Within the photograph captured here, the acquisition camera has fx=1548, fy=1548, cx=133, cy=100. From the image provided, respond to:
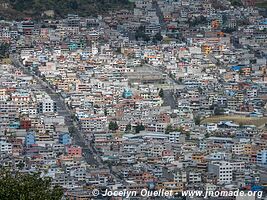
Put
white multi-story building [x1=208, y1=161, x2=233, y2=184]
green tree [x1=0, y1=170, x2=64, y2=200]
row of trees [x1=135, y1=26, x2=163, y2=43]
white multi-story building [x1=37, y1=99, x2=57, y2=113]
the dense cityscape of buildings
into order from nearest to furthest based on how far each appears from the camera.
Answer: green tree [x1=0, y1=170, x2=64, y2=200] < white multi-story building [x1=208, y1=161, x2=233, y2=184] < the dense cityscape of buildings < white multi-story building [x1=37, y1=99, x2=57, y2=113] < row of trees [x1=135, y1=26, x2=163, y2=43]

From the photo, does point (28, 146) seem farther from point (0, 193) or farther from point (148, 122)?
point (0, 193)

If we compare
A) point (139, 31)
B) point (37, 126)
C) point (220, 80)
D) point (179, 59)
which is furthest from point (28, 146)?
point (139, 31)

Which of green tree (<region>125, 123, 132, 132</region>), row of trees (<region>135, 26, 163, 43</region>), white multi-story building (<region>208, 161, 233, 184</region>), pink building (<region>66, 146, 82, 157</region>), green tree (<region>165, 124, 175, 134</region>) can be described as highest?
white multi-story building (<region>208, 161, 233, 184</region>)

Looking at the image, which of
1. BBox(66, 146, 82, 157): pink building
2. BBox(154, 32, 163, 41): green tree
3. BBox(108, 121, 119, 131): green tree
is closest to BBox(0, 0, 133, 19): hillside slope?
BBox(154, 32, 163, 41): green tree

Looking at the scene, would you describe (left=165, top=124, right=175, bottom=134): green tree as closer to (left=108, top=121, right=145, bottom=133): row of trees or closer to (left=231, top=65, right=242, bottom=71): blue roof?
(left=108, top=121, right=145, bottom=133): row of trees

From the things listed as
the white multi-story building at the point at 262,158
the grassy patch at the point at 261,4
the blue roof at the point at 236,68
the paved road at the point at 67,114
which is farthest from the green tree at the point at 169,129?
the grassy patch at the point at 261,4

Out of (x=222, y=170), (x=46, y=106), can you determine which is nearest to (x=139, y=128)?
(x=46, y=106)

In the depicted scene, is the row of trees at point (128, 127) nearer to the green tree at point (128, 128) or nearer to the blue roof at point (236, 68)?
the green tree at point (128, 128)

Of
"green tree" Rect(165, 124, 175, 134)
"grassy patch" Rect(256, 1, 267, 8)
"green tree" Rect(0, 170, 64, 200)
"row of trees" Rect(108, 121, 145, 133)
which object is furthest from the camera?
"grassy patch" Rect(256, 1, 267, 8)
